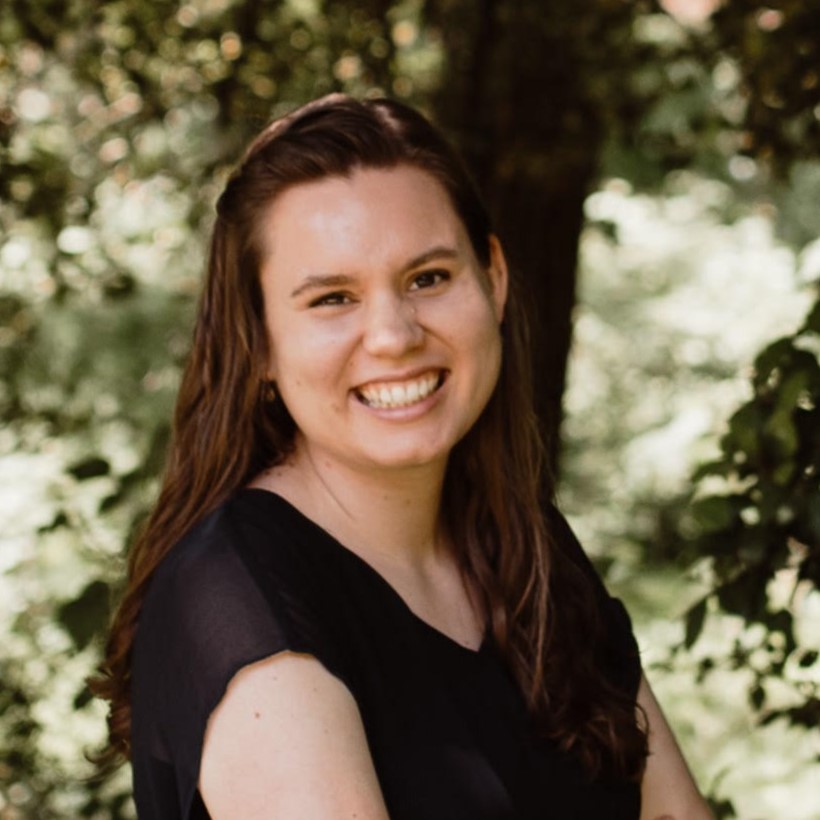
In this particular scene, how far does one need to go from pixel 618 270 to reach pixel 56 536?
5814mm

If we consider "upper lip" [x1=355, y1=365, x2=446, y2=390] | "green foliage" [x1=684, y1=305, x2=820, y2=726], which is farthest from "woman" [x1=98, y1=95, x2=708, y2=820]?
"green foliage" [x1=684, y1=305, x2=820, y2=726]

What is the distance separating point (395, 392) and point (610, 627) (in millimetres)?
681

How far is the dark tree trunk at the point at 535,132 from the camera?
13.1 ft

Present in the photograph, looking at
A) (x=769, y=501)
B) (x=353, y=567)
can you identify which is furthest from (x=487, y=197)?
(x=353, y=567)

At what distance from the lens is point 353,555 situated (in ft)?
7.39

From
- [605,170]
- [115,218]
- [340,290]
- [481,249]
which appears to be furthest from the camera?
[605,170]

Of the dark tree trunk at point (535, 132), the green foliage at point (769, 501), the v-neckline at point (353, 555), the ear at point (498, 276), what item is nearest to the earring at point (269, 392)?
the v-neckline at point (353, 555)

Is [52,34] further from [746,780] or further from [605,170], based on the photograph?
[746,780]

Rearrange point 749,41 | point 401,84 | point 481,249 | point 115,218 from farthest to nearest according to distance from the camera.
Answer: point 115,218 → point 401,84 → point 749,41 → point 481,249

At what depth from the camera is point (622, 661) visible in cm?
259

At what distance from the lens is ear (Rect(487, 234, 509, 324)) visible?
252 centimetres

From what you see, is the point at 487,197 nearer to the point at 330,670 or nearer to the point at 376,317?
the point at 376,317

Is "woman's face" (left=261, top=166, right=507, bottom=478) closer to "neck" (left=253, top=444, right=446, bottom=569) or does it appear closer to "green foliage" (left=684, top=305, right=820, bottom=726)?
"neck" (left=253, top=444, right=446, bottom=569)

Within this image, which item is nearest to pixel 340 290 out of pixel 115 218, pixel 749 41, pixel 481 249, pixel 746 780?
pixel 481 249
